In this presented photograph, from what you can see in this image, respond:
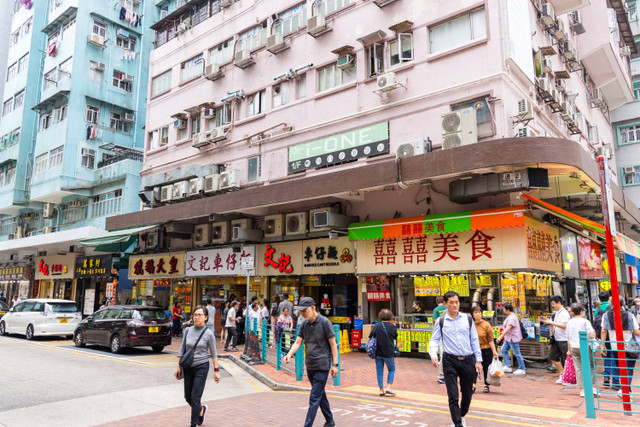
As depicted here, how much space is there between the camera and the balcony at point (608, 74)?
21.4m

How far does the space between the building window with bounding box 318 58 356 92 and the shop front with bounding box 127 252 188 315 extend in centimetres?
980

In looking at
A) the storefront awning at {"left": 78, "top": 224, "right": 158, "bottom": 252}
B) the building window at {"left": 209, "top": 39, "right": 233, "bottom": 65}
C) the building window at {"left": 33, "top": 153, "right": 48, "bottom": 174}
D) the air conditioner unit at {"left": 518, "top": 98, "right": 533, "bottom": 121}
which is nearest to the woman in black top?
the air conditioner unit at {"left": 518, "top": 98, "right": 533, "bottom": 121}

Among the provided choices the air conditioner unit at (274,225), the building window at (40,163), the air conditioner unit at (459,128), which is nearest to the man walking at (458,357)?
the air conditioner unit at (459,128)

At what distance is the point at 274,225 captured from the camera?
59.9 ft

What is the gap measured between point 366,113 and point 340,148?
1.43 meters

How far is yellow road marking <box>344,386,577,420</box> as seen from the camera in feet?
23.4

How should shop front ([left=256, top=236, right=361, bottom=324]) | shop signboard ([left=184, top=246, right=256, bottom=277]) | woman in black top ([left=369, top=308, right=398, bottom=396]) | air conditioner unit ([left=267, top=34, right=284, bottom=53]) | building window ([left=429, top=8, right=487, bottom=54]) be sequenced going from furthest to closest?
shop signboard ([left=184, top=246, right=256, bottom=277]), air conditioner unit ([left=267, top=34, right=284, bottom=53]), shop front ([left=256, top=236, right=361, bottom=324]), building window ([left=429, top=8, right=487, bottom=54]), woman in black top ([left=369, top=308, right=398, bottom=396])

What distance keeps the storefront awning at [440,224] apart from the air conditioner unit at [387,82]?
3.99 metres

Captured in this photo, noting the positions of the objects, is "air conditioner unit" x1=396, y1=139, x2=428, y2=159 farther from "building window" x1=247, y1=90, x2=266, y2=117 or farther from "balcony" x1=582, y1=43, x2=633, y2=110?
"balcony" x1=582, y1=43, x2=633, y2=110

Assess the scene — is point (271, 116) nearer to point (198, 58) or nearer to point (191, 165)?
point (191, 165)

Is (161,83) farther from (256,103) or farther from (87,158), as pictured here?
(87,158)

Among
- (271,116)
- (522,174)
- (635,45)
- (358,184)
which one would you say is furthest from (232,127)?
(635,45)

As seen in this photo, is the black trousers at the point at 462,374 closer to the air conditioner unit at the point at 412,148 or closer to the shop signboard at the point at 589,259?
the air conditioner unit at the point at 412,148

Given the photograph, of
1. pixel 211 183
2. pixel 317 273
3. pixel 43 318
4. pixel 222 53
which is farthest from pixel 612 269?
pixel 222 53
